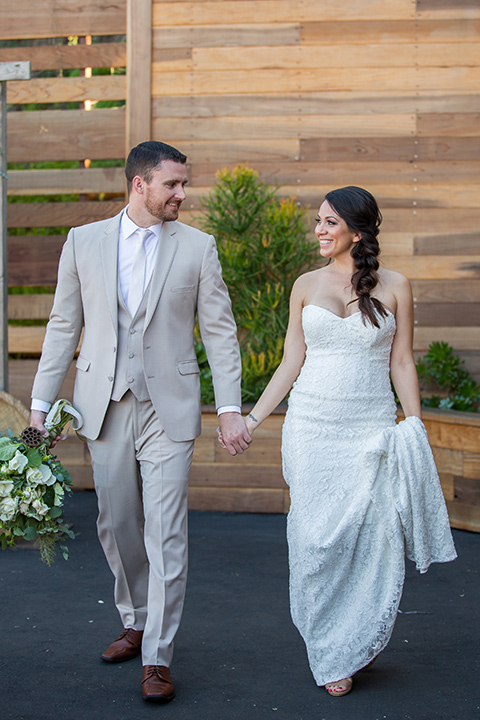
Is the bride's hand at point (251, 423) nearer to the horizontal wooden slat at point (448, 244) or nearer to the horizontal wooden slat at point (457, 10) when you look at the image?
the horizontal wooden slat at point (448, 244)

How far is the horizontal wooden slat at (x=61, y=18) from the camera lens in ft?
22.9

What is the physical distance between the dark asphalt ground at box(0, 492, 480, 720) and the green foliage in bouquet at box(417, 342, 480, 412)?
1.37 meters

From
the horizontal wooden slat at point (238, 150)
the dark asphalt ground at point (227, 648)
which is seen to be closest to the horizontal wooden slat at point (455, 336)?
the horizontal wooden slat at point (238, 150)

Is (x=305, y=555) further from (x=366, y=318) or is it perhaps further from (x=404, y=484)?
(x=366, y=318)

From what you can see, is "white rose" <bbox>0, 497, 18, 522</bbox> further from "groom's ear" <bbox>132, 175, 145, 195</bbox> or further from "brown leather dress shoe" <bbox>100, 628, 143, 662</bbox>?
"groom's ear" <bbox>132, 175, 145, 195</bbox>

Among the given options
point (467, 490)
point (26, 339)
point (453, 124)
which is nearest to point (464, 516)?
point (467, 490)

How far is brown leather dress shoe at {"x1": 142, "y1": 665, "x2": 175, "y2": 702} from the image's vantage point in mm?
3139

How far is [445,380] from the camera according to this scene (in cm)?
650

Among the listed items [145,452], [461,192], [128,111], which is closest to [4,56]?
[128,111]

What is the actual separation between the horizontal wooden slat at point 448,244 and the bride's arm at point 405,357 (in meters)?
3.37

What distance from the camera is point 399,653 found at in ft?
12.2

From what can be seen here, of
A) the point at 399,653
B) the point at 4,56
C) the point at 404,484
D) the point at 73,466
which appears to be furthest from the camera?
the point at 4,56

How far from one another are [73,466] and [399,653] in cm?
360

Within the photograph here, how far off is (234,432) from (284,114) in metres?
4.11
